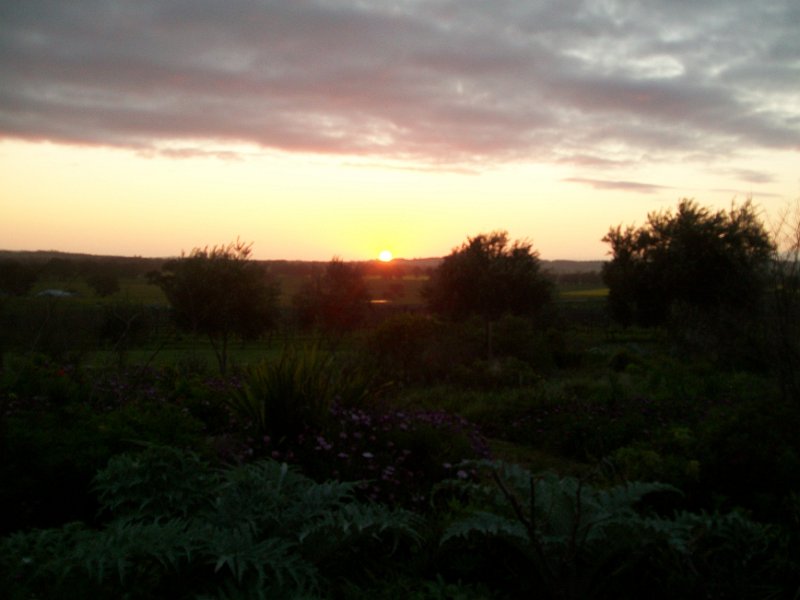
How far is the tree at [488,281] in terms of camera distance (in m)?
23.1

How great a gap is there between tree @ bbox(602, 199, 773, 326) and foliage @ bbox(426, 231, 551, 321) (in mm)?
4639

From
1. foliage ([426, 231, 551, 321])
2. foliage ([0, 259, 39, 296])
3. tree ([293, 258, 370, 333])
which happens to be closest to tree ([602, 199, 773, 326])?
foliage ([426, 231, 551, 321])

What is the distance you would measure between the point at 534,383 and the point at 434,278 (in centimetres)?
1001

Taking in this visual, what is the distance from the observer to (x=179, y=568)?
3.46m

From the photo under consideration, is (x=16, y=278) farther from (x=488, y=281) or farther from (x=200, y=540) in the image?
(x=488, y=281)

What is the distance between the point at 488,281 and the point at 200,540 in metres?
19.9

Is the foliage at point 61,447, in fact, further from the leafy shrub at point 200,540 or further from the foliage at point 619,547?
the foliage at point 619,547

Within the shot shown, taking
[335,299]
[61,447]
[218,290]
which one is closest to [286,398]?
[61,447]

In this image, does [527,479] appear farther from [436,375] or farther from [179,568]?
[436,375]

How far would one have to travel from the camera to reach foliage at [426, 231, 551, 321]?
23.1m

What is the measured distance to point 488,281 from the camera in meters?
22.9

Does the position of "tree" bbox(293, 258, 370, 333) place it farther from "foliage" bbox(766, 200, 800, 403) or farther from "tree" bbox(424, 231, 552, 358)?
"foliage" bbox(766, 200, 800, 403)

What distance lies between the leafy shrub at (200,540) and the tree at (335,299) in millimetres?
21095

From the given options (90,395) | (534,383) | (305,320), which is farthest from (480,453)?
(305,320)
